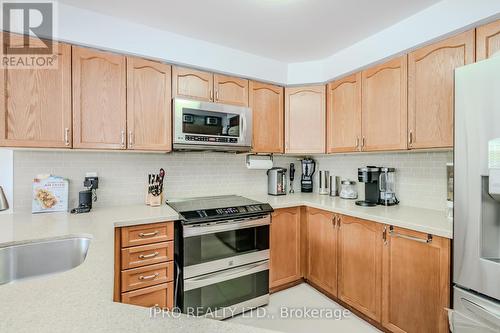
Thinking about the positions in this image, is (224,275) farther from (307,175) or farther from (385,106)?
(385,106)

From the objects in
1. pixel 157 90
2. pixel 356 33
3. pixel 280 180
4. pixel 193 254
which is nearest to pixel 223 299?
pixel 193 254

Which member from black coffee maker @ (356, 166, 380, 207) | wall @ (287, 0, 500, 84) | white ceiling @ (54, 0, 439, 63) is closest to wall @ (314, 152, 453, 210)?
black coffee maker @ (356, 166, 380, 207)

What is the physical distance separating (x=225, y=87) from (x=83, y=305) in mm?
2084

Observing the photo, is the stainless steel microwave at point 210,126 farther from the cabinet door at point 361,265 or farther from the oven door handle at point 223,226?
the cabinet door at point 361,265

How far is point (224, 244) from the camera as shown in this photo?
2.03 m

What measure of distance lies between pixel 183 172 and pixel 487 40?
96.8 inches

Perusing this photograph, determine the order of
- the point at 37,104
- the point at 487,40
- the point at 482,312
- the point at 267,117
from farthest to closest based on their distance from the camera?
the point at 267,117
the point at 37,104
the point at 487,40
the point at 482,312

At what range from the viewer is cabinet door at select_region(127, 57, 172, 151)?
2000mm

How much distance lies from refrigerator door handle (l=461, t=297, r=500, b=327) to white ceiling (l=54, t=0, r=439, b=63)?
1826mm

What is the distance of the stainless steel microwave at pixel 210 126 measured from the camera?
2.12m

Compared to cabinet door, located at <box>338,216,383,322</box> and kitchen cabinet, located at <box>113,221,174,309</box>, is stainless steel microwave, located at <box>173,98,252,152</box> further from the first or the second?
cabinet door, located at <box>338,216,383,322</box>

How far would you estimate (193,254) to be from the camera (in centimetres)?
188

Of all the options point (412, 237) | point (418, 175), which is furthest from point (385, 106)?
point (412, 237)

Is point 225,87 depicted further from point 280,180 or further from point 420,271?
point 420,271
